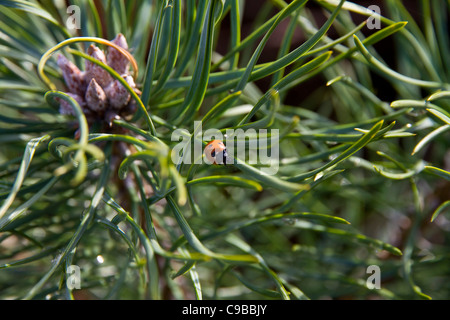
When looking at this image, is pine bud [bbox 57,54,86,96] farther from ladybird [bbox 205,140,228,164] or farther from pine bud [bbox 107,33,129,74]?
ladybird [bbox 205,140,228,164]

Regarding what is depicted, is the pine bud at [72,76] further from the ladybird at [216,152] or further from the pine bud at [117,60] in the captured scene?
the ladybird at [216,152]

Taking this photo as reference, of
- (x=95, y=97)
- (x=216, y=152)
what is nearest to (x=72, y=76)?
(x=95, y=97)

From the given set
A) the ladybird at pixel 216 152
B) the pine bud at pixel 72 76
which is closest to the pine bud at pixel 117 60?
the pine bud at pixel 72 76

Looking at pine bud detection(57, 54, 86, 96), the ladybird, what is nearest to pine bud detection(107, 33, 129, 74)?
pine bud detection(57, 54, 86, 96)

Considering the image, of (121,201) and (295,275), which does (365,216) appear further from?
(121,201)

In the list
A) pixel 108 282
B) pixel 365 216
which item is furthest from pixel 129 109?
pixel 365 216

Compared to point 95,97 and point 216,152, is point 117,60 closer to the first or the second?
point 95,97

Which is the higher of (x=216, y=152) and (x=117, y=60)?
(x=117, y=60)

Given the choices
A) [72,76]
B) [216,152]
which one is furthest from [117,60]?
[216,152]
